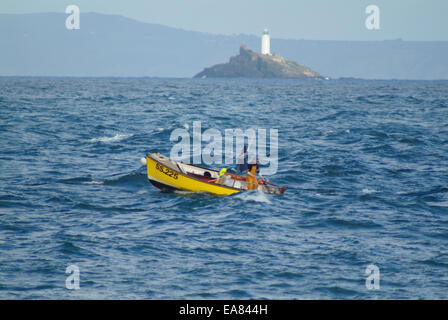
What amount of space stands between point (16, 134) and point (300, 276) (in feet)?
119

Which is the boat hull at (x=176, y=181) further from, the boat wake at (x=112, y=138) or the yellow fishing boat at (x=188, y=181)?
the boat wake at (x=112, y=138)

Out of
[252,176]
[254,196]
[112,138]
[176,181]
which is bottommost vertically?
[254,196]

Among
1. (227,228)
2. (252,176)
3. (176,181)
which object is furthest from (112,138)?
(227,228)

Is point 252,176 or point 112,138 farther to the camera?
point 112,138

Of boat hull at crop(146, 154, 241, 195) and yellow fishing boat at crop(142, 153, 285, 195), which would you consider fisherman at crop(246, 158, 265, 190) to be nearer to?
yellow fishing boat at crop(142, 153, 285, 195)

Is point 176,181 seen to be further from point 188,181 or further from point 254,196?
point 254,196

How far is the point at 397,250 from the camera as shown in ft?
62.5

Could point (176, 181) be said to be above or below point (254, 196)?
above

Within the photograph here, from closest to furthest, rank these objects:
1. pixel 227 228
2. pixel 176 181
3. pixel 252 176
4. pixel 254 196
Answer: pixel 227 228 < pixel 254 196 < pixel 176 181 < pixel 252 176

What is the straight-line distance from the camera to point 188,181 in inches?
1045

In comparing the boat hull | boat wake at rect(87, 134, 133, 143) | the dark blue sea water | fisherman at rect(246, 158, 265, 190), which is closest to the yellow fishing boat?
the boat hull
